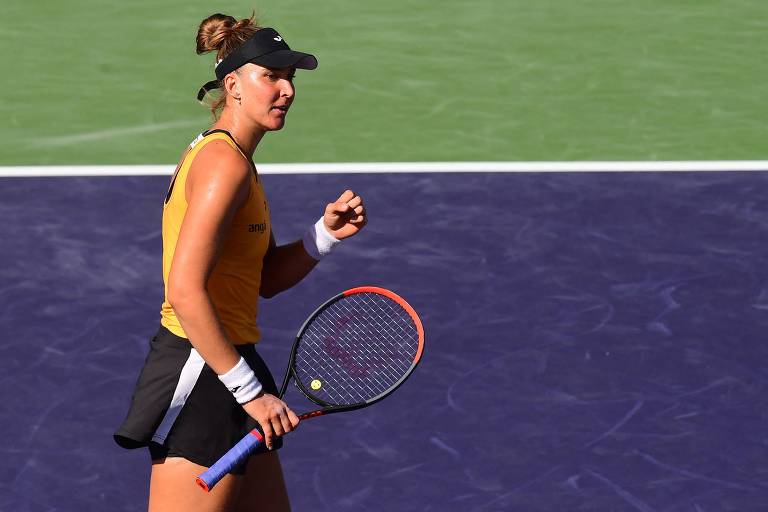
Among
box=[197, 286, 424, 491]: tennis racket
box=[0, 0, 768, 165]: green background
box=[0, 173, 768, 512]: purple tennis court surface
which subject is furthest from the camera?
box=[0, 0, 768, 165]: green background

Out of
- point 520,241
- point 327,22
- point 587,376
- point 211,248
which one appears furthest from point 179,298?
point 327,22

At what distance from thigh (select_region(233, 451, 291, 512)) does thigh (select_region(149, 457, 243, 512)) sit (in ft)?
0.55

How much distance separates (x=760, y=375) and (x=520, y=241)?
185cm

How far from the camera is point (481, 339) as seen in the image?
310 inches

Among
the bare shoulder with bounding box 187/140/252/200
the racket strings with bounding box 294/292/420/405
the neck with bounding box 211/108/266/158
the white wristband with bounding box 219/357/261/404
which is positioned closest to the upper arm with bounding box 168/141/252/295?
the bare shoulder with bounding box 187/140/252/200

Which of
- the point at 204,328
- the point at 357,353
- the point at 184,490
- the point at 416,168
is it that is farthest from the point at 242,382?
the point at 416,168

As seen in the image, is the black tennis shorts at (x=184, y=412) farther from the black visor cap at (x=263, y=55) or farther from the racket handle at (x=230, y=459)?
the black visor cap at (x=263, y=55)

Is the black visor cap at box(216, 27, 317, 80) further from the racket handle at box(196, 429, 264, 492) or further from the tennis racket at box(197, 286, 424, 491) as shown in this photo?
the racket handle at box(196, 429, 264, 492)

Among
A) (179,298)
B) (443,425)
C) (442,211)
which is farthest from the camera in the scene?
(442,211)

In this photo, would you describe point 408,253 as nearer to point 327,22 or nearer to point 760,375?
point 760,375

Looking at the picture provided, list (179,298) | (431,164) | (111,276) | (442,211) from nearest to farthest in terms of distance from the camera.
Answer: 1. (179,298)
2. (111,276)
3. (442,211)
4. (431,164)

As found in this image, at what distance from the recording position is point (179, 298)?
464cm

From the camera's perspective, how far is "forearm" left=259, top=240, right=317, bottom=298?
5.52m

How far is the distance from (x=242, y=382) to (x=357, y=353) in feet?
4.75
